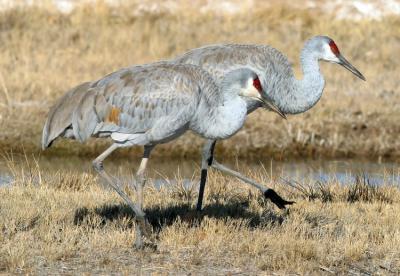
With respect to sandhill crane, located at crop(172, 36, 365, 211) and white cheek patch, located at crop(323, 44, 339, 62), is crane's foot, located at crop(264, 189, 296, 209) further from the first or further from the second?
white cheek patch, located at crop(323, 44, 339, 62)

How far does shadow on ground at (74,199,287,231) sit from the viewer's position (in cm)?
705

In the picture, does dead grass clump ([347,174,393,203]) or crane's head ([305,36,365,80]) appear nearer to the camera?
crane's head ([305,36,365,80])

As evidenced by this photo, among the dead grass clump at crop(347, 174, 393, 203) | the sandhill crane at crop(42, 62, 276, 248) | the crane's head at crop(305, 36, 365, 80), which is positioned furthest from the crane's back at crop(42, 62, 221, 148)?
the dead grass clump at crop(347, 174, 393, 203)

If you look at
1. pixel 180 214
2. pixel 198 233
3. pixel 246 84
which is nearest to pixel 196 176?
pixel 180 214

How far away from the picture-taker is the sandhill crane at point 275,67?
781cm

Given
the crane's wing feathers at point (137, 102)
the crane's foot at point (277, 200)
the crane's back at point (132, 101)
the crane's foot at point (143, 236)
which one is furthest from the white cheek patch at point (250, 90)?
the crane's foot at point (277, 200)

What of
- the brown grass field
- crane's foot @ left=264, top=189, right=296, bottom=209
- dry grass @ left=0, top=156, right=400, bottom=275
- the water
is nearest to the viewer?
dry grass @ left=0, top=156, right=400, bottom=275

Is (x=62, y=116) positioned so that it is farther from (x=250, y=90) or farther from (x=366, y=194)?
(x=366, y=194)

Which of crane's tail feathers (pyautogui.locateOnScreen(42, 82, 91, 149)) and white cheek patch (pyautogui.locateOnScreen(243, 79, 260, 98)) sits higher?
white cheek patch (pyautogui.locateOnScreen(243, 79, 260, 98))

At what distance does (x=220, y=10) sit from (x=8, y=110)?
7434mm

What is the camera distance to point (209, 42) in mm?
17125

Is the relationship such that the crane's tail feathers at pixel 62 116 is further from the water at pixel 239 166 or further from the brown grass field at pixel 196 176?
the water at pixel 239 166

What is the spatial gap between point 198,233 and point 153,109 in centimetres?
91

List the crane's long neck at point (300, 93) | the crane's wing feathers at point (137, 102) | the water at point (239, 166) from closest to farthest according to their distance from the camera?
the crane's wing feathers at point (137, 102) < the crane's long neck at point (300, 93) < the water at point (239, 166)
